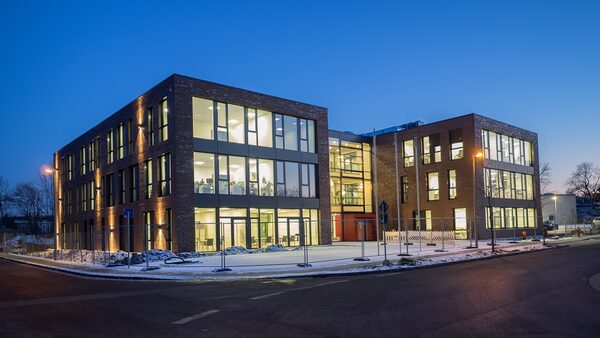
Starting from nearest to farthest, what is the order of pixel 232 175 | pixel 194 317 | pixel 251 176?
pixel 194 317, pixel 232 175, pixel 251 176

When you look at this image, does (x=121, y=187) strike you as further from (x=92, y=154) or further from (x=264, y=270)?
(x=264, y=270)

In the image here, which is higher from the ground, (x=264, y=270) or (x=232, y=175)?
(x=232, y=175)

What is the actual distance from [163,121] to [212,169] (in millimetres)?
4703

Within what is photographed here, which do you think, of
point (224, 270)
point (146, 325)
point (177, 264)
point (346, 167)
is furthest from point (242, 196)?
point (146, 325)

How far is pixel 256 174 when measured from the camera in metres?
35.3

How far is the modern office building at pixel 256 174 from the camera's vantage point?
32.0 meters

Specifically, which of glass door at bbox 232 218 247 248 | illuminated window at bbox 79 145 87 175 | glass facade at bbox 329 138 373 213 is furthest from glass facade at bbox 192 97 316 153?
illuminated window at bbox 79 145 87 175

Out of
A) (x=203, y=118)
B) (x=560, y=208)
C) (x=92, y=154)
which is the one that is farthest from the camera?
(x=560, y=208)

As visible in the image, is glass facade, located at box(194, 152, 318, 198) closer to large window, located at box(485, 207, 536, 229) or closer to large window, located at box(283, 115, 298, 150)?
large window, located at box(283, 115, 298, 150)

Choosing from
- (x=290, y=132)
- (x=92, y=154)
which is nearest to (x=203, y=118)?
(x=290, y=132)

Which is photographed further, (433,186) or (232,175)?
(433,186)

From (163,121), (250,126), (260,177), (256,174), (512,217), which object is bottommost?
(512,217)

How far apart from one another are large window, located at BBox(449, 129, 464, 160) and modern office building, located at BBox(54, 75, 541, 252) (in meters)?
0.09

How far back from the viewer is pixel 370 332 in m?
8.42
